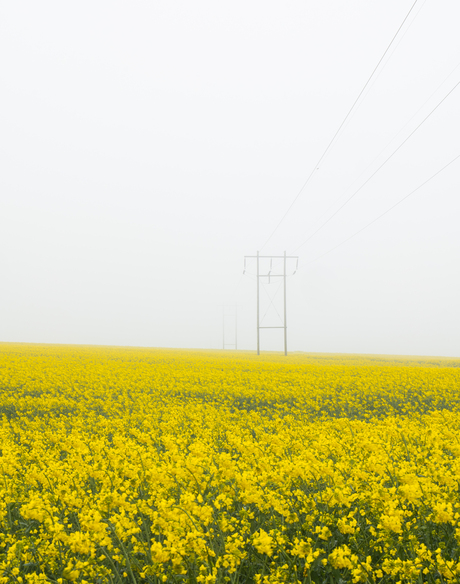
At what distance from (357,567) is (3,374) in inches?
550

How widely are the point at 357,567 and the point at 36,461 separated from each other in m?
4.18

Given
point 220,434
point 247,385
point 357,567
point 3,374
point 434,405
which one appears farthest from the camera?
point 3,374

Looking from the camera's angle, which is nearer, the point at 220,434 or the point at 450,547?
the point at 450,547

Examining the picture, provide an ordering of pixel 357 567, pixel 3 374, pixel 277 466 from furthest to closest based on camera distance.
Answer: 1. pixel 3 374
2. pixel 277 466
3. pixel 357 567

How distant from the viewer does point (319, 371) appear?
1733cm

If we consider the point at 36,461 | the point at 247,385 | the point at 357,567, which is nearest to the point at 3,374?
the point at 247,385

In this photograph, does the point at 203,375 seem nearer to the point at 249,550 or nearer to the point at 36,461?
the point at 36,461

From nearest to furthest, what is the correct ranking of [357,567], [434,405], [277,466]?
[357,567] < [277,466] < [434,405]

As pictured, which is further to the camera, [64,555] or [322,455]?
[322,455]

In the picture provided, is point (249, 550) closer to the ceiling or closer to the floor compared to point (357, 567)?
closer to the floor

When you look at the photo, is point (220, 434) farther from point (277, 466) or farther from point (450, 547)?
point (450, 547)

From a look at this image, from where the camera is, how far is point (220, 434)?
666 centimetres

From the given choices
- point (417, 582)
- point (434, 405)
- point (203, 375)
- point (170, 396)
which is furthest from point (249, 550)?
point (203, 375)

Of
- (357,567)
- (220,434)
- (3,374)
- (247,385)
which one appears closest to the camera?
(357,567)
